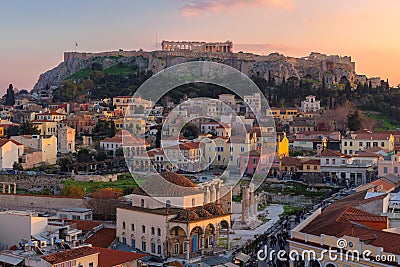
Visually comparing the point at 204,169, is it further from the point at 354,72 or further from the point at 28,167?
the point at 354,72

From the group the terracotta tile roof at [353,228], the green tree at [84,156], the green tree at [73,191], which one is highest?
the terracotta tile roof at [353,228]

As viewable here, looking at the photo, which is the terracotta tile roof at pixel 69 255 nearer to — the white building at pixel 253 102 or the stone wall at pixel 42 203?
the stone wall at pixel 42 203

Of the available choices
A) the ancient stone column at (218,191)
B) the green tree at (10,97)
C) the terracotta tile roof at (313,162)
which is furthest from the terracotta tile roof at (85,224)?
the green tree at (10,97)

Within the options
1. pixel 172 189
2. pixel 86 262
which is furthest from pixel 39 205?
pixel 86 262

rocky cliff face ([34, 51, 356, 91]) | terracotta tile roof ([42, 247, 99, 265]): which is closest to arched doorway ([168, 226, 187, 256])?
terracotta tile roof ([42, 247, 99, 265])

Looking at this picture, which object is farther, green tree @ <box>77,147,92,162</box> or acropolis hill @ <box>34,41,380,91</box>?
acropolis hill @ <box>34,41,380,91</box>

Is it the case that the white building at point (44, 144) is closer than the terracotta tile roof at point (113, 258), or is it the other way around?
the terracotta tile roof at point (113, 258)

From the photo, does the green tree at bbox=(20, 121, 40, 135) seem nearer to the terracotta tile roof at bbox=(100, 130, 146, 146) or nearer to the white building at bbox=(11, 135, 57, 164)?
the white building at bbox=(11, 135, 57, 164)
